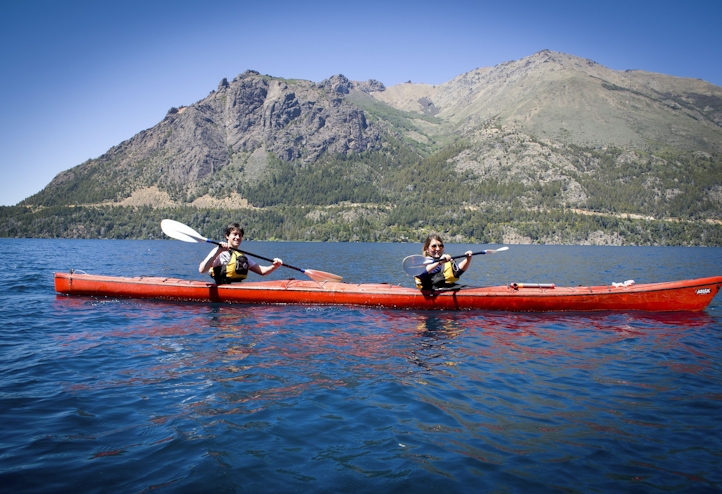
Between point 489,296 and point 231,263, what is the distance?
8753mm

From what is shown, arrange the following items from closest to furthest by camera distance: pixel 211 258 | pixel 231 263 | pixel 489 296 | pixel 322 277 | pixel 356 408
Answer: pixel 356 408 → pixel 211 258 → pixel 489 296 → pixel 231 263 → pixel 322 277

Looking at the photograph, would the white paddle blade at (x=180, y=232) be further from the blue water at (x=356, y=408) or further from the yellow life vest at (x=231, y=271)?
the blue water at (x=356, y=408)

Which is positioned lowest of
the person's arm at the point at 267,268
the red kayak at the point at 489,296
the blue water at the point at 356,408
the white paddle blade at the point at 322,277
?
the blue water at the point at 356,408

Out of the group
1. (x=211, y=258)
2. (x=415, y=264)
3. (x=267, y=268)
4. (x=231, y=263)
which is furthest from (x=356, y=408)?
(x=231, y=263)

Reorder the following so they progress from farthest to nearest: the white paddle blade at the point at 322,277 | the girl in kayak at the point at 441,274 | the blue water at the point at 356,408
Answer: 1. the white paddle blade at the point at 322,277
2. the girl in kayak at the point at 441,274
3. the blue water at the point at 356,408

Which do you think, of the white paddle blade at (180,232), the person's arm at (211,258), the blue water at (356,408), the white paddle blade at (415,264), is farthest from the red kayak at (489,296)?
the blue water at (356,408)

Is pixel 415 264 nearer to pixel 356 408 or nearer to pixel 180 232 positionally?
pixel 356 408

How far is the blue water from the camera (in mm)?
5035

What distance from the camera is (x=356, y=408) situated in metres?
6.92

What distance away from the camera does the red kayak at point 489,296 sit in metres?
15.0

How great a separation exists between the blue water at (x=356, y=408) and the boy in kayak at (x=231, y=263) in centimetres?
246

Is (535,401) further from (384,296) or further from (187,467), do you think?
(384,296)

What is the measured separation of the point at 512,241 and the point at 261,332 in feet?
547

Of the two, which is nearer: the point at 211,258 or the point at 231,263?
the point at 211,258
